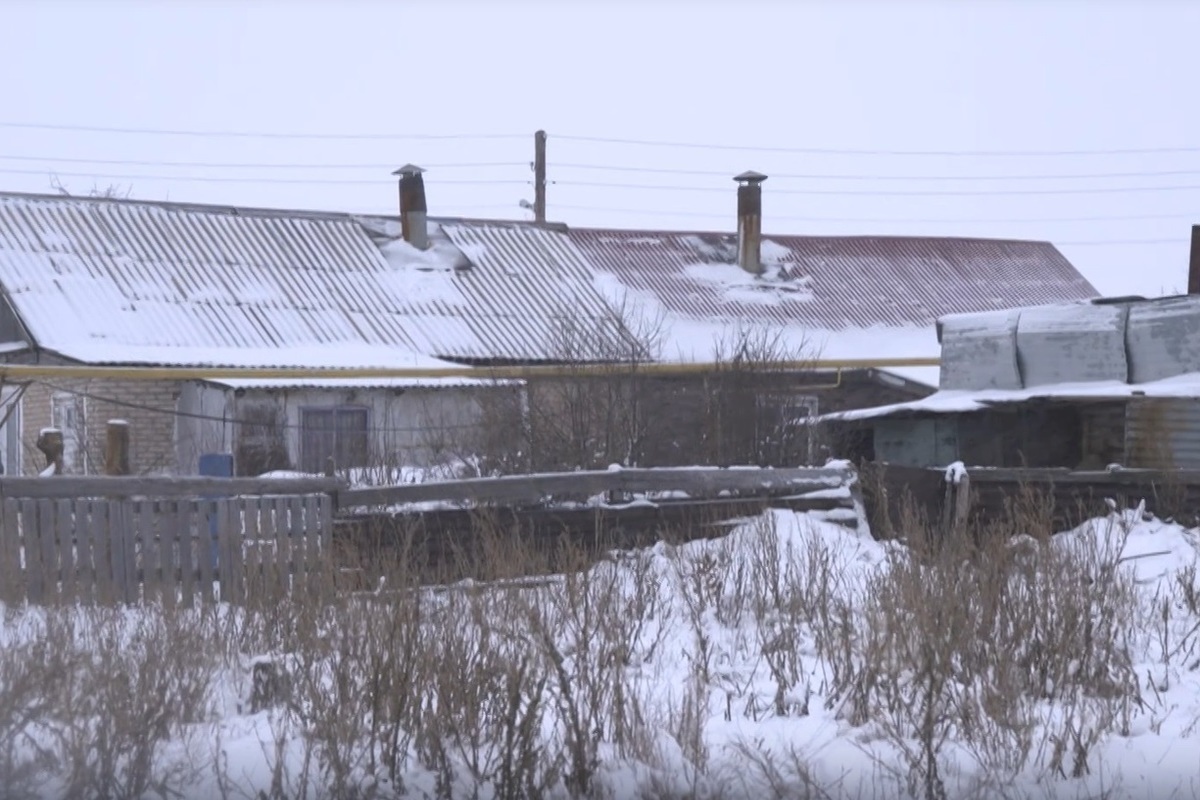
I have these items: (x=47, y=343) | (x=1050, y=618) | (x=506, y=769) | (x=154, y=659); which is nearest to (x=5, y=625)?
(x=154, y=659)

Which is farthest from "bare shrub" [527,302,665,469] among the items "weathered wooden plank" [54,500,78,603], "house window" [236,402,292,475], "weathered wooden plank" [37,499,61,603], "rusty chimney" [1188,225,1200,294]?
"rusty chimney" [1188,225,1200,294]

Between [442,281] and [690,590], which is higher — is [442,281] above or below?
above

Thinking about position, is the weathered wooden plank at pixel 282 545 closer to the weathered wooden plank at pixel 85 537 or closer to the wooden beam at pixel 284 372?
the weathered wooden plank at pixel 85 537

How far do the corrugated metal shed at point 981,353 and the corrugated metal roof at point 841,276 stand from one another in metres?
9.15

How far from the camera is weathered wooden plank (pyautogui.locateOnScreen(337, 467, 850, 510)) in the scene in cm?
1052

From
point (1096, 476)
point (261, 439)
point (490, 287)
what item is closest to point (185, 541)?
point (1096, 476)

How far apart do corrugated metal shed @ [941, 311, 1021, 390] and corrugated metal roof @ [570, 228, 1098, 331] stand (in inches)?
360

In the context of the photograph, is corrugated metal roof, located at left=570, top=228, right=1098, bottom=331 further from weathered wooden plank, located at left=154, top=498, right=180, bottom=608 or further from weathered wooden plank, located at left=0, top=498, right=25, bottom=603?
weathered wooden plank, located at left=0, top=498, right=25, bottom=603

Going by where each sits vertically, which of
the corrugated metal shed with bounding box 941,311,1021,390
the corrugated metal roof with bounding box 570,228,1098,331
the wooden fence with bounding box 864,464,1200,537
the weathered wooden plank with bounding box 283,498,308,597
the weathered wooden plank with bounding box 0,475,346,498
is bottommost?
the wooden fence with bounding box 864,464,1200,537

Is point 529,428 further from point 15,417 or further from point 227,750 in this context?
point 15,417

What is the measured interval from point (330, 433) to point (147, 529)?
33.6 ft

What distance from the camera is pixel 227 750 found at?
5.82 m

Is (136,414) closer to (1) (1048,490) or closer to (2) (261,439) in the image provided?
(2) (261,439)

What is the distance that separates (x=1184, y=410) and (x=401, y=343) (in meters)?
12.1
